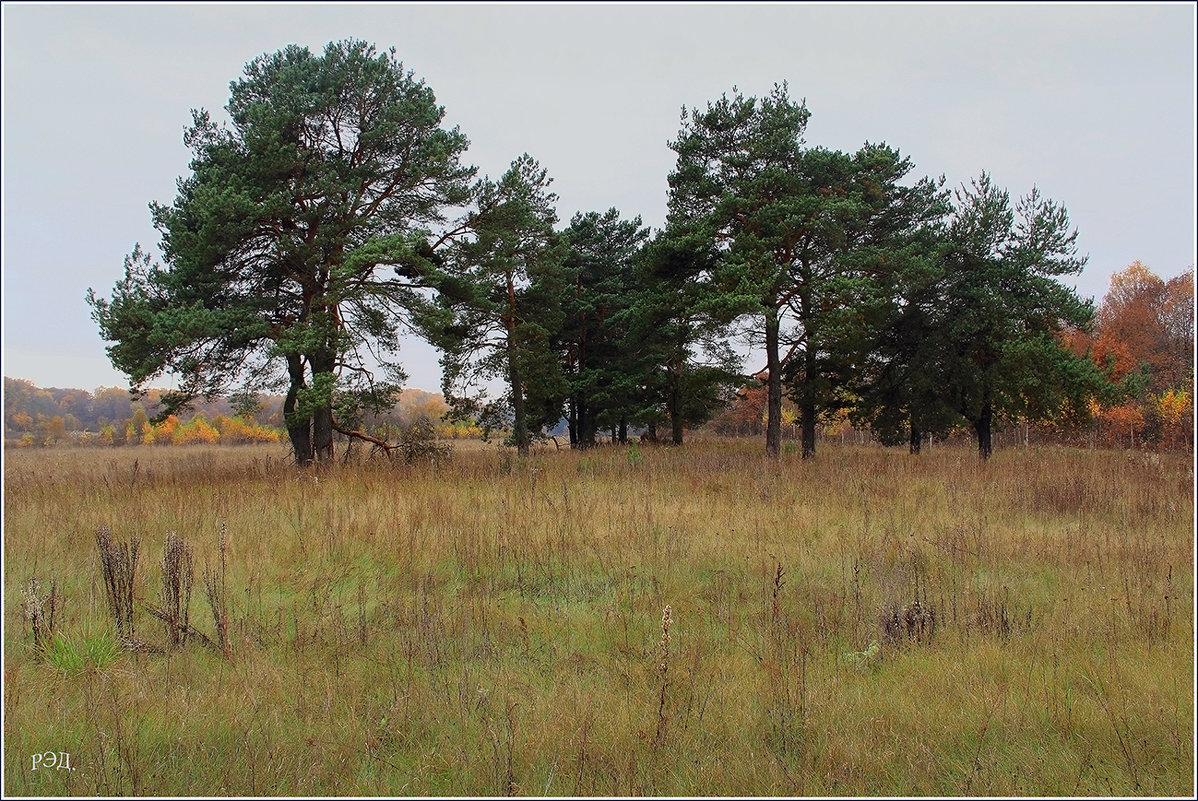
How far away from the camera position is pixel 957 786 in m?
2.81

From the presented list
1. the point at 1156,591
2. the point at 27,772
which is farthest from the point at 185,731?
the point at 1156,591

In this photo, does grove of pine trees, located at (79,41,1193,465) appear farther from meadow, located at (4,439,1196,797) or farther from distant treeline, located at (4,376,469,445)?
meadow, located at (4,439,1196,797)

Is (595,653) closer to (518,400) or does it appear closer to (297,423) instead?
(297,423)

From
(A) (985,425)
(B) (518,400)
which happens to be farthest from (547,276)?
(A) (985,425)

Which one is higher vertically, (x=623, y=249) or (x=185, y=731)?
(x=623, y=249)

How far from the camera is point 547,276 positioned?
731 inches

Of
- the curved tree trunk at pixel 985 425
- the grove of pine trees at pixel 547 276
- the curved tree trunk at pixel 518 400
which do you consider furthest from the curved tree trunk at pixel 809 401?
the curved tree trunk at pixel 518 400

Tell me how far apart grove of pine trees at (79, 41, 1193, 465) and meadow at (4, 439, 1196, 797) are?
7.05 metres

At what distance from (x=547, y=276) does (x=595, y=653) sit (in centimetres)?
1552

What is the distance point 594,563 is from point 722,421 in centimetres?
5460

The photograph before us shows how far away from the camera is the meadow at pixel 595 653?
114 inches

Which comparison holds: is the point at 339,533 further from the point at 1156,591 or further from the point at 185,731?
the point at 1156,591

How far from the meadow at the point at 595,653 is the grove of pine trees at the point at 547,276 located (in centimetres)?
705

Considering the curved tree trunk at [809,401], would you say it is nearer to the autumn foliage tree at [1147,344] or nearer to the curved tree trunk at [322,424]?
the curved tree trunk at [322,424]
